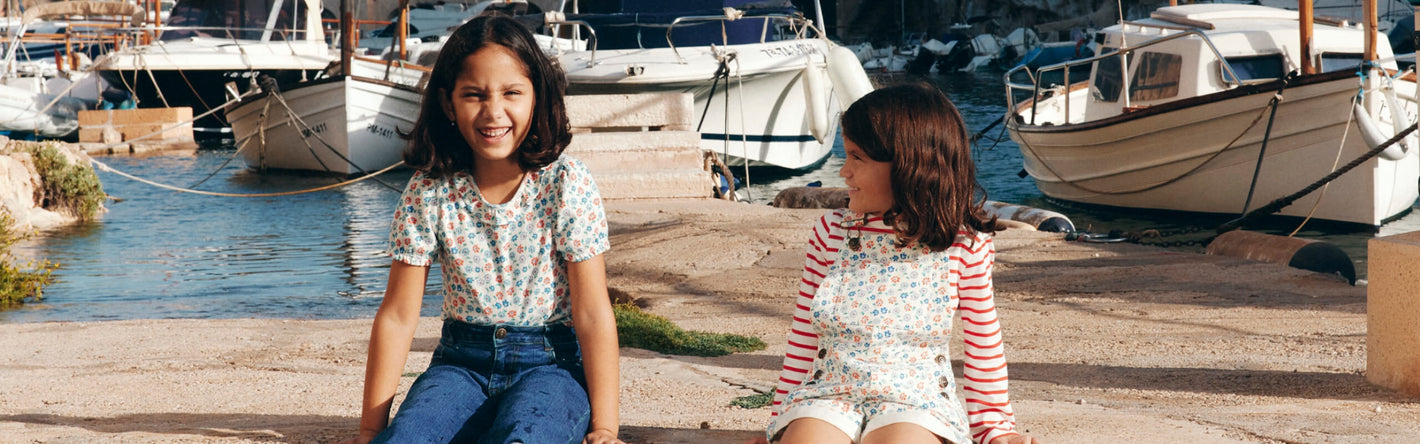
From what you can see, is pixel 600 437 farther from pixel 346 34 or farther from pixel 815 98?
pixel 346 34

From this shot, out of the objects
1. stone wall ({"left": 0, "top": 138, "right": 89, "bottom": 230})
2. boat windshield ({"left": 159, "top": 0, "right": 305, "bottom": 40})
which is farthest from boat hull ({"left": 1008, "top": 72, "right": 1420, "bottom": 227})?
boat windshield ({"left": 159, "top": 0, "right": 305, "bottom": 40})

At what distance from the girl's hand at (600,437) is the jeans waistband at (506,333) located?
25 centimetres

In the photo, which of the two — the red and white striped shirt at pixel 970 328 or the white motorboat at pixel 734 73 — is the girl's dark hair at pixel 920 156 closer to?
the red and white striped shirt at pixel 970 328

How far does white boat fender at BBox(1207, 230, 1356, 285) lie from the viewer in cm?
739

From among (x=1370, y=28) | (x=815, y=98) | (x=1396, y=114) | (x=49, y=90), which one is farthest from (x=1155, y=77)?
(x=49, y=90)

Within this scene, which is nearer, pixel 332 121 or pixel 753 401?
pixel 753 401

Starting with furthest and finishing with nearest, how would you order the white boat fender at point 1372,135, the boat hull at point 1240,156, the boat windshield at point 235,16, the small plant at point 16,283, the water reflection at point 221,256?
the boat windshield at point 235,16, the boat hull at point 1240,156, the white boat fender at point 1372,135, the water reflection at point 221,256, the small plant at point 16,283

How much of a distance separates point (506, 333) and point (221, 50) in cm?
2339

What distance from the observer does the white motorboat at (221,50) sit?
79.4ft

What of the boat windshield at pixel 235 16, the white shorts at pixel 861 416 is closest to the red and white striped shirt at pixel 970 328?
the white shorts at pixel 861 416

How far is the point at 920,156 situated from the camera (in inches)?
104

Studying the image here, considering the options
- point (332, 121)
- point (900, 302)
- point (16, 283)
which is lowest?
point (16, 283)

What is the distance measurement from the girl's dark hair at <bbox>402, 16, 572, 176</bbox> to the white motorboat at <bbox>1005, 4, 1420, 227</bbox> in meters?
8.91

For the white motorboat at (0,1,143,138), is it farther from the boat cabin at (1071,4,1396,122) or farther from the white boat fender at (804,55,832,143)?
the boat cabin at (1071,4,1396,122)
